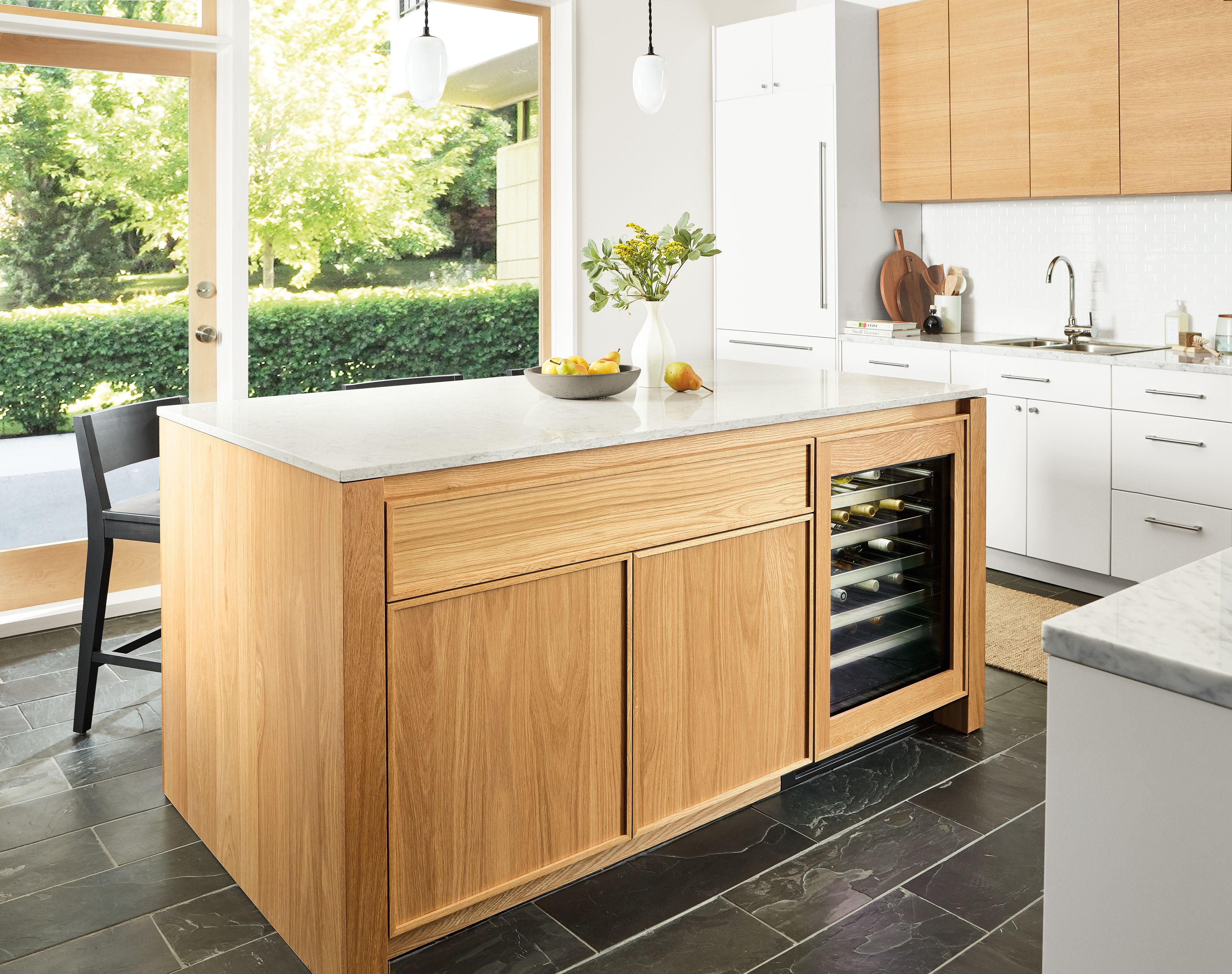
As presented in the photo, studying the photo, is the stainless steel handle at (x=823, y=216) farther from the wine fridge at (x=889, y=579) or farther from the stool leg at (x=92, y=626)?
the stool leg at (x=92, y=626)

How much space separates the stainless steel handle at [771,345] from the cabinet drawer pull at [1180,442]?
68.4 inches

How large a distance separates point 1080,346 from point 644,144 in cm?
230

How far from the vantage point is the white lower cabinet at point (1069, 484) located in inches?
166

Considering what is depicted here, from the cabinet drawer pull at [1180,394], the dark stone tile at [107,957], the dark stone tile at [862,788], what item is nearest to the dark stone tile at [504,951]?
the dark stone tile at [107,957]

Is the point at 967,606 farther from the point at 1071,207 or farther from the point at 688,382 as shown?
the point at 1071,207

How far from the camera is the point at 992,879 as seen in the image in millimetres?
2400

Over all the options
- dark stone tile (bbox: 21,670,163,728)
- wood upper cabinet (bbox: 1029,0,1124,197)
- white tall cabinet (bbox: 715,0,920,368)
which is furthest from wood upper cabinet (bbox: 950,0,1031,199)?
dark stone tile (bbox: 21,670,163,728)

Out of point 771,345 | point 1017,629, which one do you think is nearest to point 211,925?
point 1017,629

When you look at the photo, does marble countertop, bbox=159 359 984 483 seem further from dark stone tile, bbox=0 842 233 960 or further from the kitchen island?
dark stone tile, bbox=0 842 233 960

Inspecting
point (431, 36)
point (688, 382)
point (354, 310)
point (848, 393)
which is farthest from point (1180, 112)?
point (354, 310)

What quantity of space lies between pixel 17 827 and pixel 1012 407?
149 inches

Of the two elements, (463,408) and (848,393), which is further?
(848,393)

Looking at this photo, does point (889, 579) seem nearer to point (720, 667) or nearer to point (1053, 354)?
point (720, 667)

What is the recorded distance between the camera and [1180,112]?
13.4 ft
